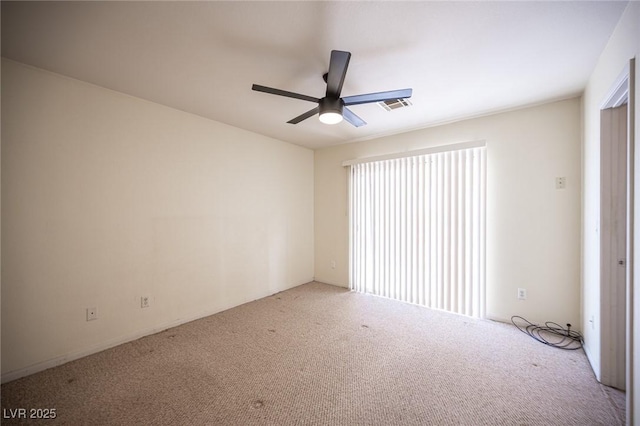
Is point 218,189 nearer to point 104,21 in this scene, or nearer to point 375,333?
point 104,21

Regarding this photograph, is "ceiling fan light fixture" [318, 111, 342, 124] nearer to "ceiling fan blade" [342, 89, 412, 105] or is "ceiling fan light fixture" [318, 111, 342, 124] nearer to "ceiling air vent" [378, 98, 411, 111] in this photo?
"ceiling fan blade" [342, 89, 412, 105]

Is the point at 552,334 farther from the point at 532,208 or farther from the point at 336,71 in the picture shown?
the point at 336,71

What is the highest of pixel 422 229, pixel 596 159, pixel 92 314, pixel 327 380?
pixel 596 159

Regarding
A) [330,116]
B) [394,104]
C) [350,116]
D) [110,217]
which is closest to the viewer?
[330,116]

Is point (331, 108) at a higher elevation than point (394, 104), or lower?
lower

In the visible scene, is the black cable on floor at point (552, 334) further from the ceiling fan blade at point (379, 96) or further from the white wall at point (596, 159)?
the ceiling fan blade at point (379, 96)

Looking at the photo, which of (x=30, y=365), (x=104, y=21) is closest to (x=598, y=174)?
(x=104, y=21)

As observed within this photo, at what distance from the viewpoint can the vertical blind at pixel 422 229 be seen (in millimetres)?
3158

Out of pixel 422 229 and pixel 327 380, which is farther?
pixel 422 229

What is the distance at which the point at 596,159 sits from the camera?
208 centimetres

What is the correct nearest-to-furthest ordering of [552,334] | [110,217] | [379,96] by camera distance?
[379,96] → [110,217] → [552,334]

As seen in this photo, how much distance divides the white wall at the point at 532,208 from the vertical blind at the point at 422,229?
0.54 feet

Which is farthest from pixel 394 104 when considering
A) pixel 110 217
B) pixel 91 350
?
pixel 91 350

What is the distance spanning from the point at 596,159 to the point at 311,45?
8.24ft
